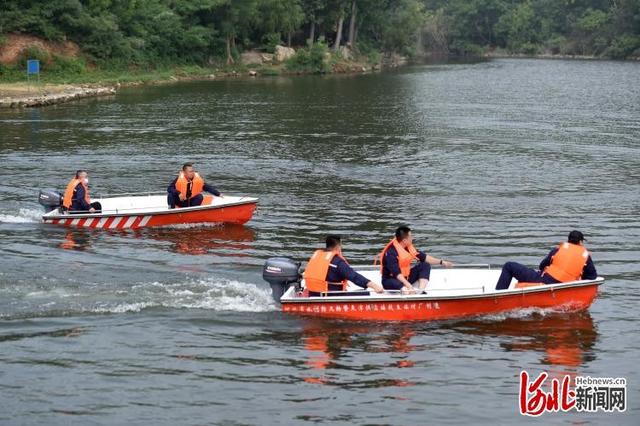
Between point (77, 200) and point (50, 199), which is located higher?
point (77, 200)

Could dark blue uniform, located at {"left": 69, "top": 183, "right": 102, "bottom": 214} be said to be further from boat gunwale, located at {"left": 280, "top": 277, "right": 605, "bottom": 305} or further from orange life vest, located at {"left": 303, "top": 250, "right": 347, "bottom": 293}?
orange life vest, located at {"left": 303, "top": 250, "right": 347, "bottom": 293}

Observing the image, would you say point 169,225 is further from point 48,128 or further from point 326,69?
point 326,69

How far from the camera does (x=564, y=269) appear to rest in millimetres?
18172

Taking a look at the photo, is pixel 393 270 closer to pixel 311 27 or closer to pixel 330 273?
pixel 330 273

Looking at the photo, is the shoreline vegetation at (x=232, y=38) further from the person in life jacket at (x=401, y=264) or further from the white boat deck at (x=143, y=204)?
the person in life jacket at (x=401, y=264)

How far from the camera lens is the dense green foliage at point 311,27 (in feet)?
257

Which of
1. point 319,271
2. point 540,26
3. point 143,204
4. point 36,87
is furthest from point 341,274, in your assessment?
point 540,26

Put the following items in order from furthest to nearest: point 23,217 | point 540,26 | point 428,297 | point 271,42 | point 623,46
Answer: point 540,26 → point 623,46 → point 271,42 → point 23,217 → point 428,297

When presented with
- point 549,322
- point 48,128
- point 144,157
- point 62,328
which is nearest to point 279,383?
point 62,328

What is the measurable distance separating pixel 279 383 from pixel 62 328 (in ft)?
15.6

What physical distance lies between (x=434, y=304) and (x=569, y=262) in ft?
9.24

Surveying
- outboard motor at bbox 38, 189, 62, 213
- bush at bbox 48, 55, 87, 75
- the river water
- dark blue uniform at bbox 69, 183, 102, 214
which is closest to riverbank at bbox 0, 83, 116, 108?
bush at bbox 48, 55, 87, 75

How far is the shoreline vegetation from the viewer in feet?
242

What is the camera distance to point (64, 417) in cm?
1395
